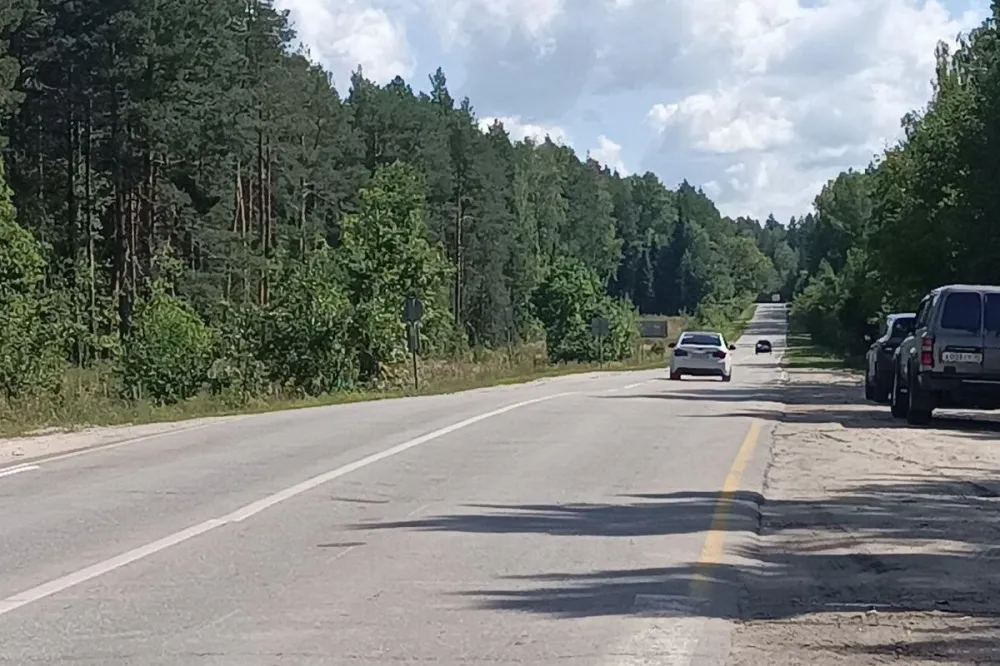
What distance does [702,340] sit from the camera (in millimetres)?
43062

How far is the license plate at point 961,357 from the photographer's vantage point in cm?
2161

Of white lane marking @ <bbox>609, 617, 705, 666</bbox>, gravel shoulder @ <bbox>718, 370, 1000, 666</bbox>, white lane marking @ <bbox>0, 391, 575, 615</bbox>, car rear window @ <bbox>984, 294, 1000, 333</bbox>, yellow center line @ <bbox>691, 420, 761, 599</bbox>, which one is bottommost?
gravel shoulder @ <bbox>718, 370, 1000, 666</bbox>

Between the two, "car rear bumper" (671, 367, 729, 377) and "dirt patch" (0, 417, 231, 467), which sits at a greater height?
"dirt patch" (0, 417, 231, 467)

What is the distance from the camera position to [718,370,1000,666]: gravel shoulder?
7.88 meters

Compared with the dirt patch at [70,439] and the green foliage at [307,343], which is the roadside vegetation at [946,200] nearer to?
the green foliage at [307,343]

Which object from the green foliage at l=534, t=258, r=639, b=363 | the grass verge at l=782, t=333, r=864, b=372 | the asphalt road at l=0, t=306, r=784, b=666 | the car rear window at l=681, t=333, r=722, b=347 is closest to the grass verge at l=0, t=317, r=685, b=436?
the asphalt road at l=0, t=306, r=784, b=666

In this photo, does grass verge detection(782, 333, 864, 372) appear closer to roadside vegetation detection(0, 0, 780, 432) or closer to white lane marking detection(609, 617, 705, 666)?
roadside vegetation detection(0, 0, 780, 432)

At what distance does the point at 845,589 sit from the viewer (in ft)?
31.1

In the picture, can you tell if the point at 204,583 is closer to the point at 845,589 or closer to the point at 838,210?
the point at 845,589

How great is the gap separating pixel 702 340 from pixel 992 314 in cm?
2130

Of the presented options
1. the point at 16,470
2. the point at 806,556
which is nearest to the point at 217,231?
the point at 16,470

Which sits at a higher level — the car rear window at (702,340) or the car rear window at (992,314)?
the car rear window at (992,314)

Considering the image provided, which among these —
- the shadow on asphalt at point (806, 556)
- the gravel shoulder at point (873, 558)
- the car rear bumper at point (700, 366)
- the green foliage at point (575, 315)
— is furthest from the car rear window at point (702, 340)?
the green foliage at point (575, 315)

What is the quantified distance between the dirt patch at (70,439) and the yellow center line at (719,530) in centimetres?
815
